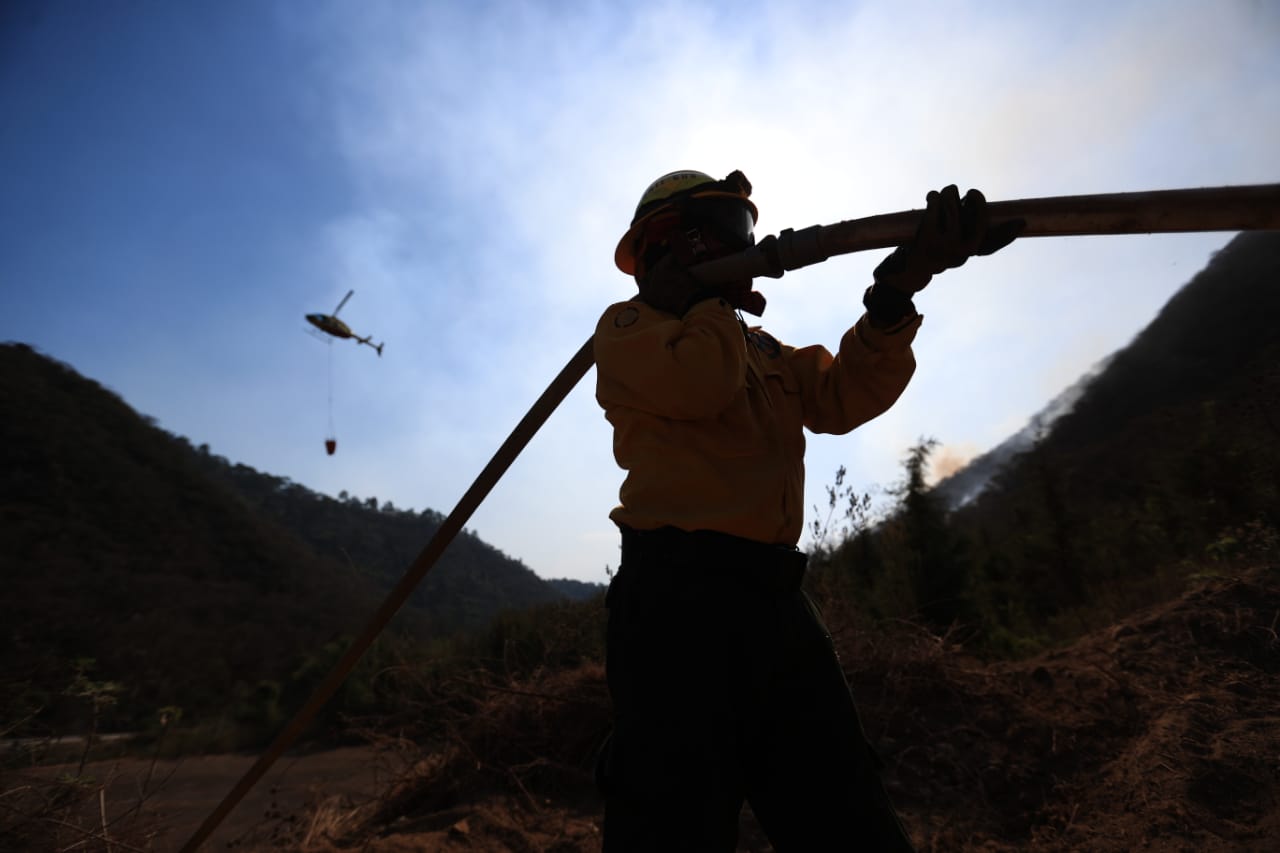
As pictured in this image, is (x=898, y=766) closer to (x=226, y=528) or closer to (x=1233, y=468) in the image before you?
(x=1233, y=468)

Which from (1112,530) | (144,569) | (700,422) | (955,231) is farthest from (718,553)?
(144,569)

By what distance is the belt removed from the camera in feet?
4.97

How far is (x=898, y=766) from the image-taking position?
3.56 m

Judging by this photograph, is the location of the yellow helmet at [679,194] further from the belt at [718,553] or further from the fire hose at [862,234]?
the belt at [718,553]

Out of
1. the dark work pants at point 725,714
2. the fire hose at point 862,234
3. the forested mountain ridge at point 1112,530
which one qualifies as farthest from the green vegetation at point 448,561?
the dark work pants at point 725,714

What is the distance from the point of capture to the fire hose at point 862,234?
4.08ft

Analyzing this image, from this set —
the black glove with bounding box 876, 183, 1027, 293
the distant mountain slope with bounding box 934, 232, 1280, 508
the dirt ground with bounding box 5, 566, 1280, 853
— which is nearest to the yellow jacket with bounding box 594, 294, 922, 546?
the black glove with bounding box 876, 183, 1027, 293

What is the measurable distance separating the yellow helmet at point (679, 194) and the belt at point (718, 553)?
3.39 feet

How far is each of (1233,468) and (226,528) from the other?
40266 mm

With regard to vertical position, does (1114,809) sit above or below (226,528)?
below

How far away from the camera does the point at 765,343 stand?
2.12 metres

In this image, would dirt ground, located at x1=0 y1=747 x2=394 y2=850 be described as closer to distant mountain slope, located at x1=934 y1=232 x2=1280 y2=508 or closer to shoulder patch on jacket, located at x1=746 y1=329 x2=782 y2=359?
shoulder patch on jacket, located at x1=746 y1=329 x2=782 y2=359

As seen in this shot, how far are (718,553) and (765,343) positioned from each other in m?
0.86

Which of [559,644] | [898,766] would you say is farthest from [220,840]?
[898,766]
